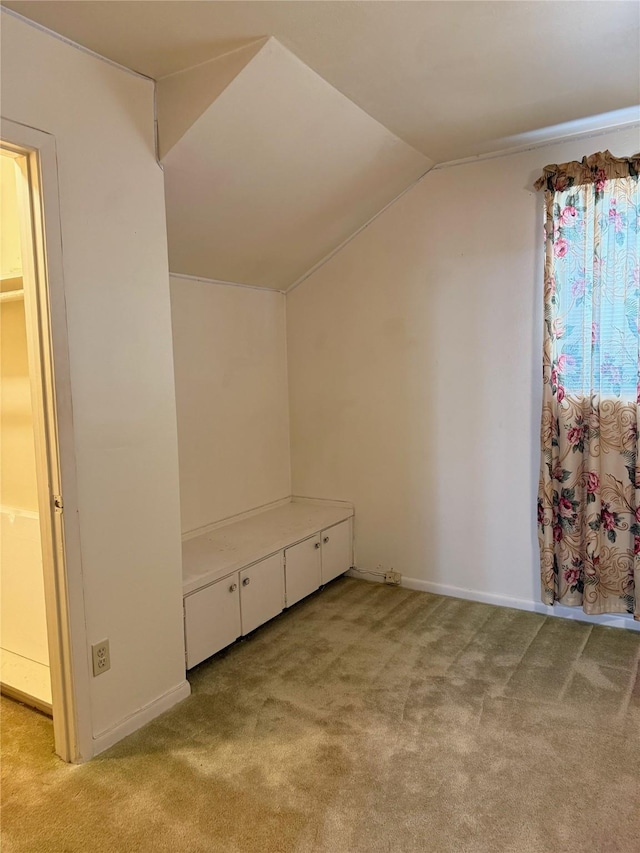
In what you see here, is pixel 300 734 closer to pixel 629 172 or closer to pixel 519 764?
pixel 519 764

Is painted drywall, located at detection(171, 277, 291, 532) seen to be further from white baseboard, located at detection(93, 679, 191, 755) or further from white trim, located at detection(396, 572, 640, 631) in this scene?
white trim, located at detection(396, 572, 640, 631)

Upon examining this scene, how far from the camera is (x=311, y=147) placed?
258cm

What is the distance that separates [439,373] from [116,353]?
6.29ft

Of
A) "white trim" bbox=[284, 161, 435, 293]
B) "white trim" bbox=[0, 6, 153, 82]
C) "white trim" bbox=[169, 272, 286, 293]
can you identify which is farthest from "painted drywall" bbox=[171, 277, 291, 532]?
"white trim" bbox=[0, 6, 153, 82]

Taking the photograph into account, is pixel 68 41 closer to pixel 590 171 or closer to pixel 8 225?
pixel 8 225

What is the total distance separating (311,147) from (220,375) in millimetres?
1341

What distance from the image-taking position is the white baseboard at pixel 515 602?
9.71ft

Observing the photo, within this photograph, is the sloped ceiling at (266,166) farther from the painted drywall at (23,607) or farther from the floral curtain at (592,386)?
the painted drywall at (23,607)

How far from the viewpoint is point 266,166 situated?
2.54 meters

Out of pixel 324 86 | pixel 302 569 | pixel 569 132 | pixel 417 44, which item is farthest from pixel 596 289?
pixel 302 569

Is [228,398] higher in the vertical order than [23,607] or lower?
higher

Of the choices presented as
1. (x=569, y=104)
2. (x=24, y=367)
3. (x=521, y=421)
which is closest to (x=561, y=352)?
(x=521, y=421)

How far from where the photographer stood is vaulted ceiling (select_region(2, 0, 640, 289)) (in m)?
1.84

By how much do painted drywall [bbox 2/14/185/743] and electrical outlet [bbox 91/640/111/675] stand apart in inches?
1.0
